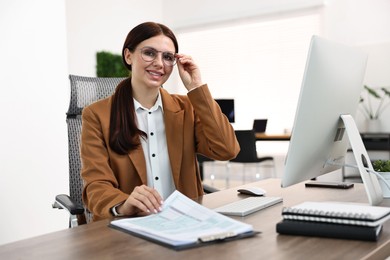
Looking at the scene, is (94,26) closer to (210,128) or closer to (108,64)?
(108,64)

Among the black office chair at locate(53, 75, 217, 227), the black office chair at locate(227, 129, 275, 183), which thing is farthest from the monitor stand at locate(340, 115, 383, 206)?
the black office chair at locate(227, 129, 275, 183)

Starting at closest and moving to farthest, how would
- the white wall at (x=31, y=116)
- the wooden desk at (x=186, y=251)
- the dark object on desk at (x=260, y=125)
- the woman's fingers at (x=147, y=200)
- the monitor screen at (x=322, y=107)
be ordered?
1. the wooden desk at (x=186, y=251)
2. the monitor screen at (x=322, y=107)
3. the woman's fingers at (x=147, y=200)
4. the white wall at (x=31, y=116)
5. the dark object on desk at (x=260, y=125)

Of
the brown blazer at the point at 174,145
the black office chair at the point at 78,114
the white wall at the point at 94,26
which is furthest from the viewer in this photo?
the white wall at the point at 94,26

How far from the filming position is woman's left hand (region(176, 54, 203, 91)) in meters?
1.82

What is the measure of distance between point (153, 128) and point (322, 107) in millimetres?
773

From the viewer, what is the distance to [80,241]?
109 cm

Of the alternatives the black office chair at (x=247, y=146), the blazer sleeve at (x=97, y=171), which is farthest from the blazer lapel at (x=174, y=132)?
the black office chair at (x=247, y=146)

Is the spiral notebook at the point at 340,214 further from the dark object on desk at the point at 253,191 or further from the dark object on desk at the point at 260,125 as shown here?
the dark object on desk at the point at 260,125

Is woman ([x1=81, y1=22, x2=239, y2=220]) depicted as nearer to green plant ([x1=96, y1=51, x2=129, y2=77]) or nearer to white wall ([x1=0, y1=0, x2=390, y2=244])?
white wall ([x1=0, y1=0, x2=390, y2=244])

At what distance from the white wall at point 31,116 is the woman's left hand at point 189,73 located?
1.87 metres

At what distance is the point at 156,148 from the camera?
5.89ft

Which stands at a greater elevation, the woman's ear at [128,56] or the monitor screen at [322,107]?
the woman's ear at [128,56]

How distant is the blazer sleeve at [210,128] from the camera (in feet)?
5.79

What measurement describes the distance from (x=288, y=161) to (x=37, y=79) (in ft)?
8.60
